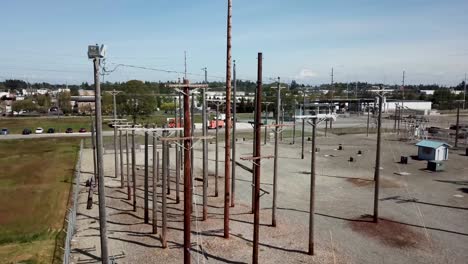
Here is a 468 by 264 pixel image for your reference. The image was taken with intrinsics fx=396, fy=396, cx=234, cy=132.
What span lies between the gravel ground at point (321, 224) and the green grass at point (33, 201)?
1254 mm

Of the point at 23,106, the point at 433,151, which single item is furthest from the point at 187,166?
the point at 23,106

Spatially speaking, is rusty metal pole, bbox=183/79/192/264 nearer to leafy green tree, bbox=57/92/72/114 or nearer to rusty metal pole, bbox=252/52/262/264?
rusty metal pole, bbox=252/52/262/264

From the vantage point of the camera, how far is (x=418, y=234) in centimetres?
1681

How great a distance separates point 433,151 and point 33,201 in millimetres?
31093

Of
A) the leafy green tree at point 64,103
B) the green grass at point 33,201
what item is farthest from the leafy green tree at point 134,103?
the leafy green tree at point 64,103

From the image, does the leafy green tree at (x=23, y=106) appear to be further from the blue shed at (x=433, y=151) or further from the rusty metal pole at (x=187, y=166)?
the rusty metal pole at (x=187, y=166)

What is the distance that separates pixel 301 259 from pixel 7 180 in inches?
897

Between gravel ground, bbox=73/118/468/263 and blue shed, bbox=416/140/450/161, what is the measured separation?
13.8ft

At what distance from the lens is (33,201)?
22422 millimetres

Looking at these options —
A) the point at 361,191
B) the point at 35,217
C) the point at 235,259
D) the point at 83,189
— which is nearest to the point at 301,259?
the point at 235,259

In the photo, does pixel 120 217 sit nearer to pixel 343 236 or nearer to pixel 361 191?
pixel 343 236

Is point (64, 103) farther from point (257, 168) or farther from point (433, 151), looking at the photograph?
point (257, 168)

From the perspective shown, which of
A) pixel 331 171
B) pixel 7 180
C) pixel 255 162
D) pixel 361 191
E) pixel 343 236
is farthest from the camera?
pixel 331 171

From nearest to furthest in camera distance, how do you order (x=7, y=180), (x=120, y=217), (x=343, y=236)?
1. (x=343, y=236)
2. (x=120, y=217)
3. (x=7, y=180)
